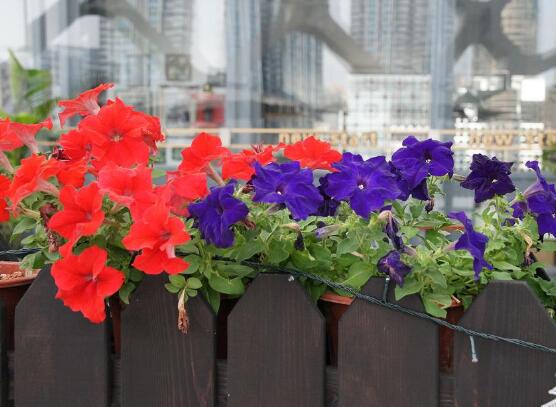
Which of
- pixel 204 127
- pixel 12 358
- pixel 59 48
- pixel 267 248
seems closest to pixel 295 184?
pixel 267 248

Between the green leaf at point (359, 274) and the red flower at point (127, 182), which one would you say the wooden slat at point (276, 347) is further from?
the red flower at point (127, 182)

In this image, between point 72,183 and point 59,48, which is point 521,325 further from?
point 59,48

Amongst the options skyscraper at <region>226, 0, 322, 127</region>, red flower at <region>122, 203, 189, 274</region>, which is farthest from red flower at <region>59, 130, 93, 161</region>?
skyscraper at <region>226, 0, 322, 127</region>

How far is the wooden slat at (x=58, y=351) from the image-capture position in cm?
94

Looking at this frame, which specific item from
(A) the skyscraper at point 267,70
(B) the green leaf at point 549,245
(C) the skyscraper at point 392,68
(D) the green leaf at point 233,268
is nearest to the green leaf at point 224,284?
(D) the green leaf at point 233,268

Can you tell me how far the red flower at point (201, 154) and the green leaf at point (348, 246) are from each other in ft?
0.70

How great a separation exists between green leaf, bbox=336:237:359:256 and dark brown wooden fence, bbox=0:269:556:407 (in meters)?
0.06

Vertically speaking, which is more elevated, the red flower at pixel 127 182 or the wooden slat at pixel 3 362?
the red flower at pixel 127 182

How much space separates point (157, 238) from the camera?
77cm

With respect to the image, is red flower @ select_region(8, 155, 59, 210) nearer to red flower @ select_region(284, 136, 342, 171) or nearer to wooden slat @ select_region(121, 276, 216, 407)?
wooden slat @ select_region(121, 276, 216, 407)

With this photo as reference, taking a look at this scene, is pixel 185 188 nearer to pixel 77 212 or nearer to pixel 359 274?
pixel 77 212

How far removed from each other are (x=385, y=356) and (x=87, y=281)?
0.38 m

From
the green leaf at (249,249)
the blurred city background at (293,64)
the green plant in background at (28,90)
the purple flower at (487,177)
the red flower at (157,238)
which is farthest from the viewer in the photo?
the blurred city background at (293,64)

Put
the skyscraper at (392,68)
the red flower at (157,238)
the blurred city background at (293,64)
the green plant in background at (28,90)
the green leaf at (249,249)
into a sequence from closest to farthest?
1. the red flower at (157,238)
2. the green leaf at (249,249)
3. the green plant in background at (28,90)
4. the blurred city background at (293,64)
5. the skyscraper at (392,68)
